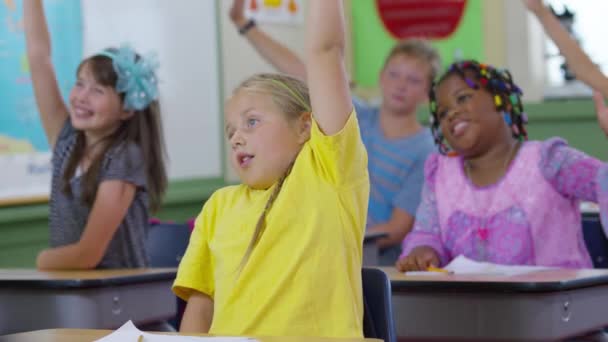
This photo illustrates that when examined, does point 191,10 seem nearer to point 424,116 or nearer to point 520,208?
point 424,116

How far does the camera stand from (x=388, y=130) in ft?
14.2

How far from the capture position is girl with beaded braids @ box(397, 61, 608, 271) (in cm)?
296

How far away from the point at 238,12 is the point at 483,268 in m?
1.75

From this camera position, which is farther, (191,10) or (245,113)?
(191,10)

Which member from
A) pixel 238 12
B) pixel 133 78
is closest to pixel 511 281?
pixel 133 78

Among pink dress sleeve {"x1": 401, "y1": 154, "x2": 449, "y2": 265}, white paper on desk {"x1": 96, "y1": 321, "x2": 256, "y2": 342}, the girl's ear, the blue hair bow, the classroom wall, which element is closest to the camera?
white paper on desk {"x1": 96, "y1": 321, "x2": 256, "y2": 342}

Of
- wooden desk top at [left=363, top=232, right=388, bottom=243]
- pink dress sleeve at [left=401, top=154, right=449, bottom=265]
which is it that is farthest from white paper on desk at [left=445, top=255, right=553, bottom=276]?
wooden desk top at [left=363, top=232, right=388, bottom=243]

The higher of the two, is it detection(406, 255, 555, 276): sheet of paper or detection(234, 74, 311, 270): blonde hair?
detection(234, 74, 311, 270): blonde hair

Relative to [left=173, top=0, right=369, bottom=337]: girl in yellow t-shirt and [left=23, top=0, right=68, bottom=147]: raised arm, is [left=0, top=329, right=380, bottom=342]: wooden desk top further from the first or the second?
[left=23, top=0, right=68, bottom=147]: raised arm

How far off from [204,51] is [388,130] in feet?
3.85

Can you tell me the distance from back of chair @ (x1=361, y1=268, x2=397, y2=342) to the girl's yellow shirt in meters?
0.10

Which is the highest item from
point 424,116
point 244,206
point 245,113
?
point 245,113

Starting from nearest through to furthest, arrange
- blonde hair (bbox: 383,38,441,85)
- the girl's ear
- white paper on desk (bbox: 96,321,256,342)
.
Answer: white paper on desk (bbox: 96,321,256,342)
the girl's ear
blonde hair (bbox: 383,38,441,85)

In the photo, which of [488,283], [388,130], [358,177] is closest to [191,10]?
[388,130]
